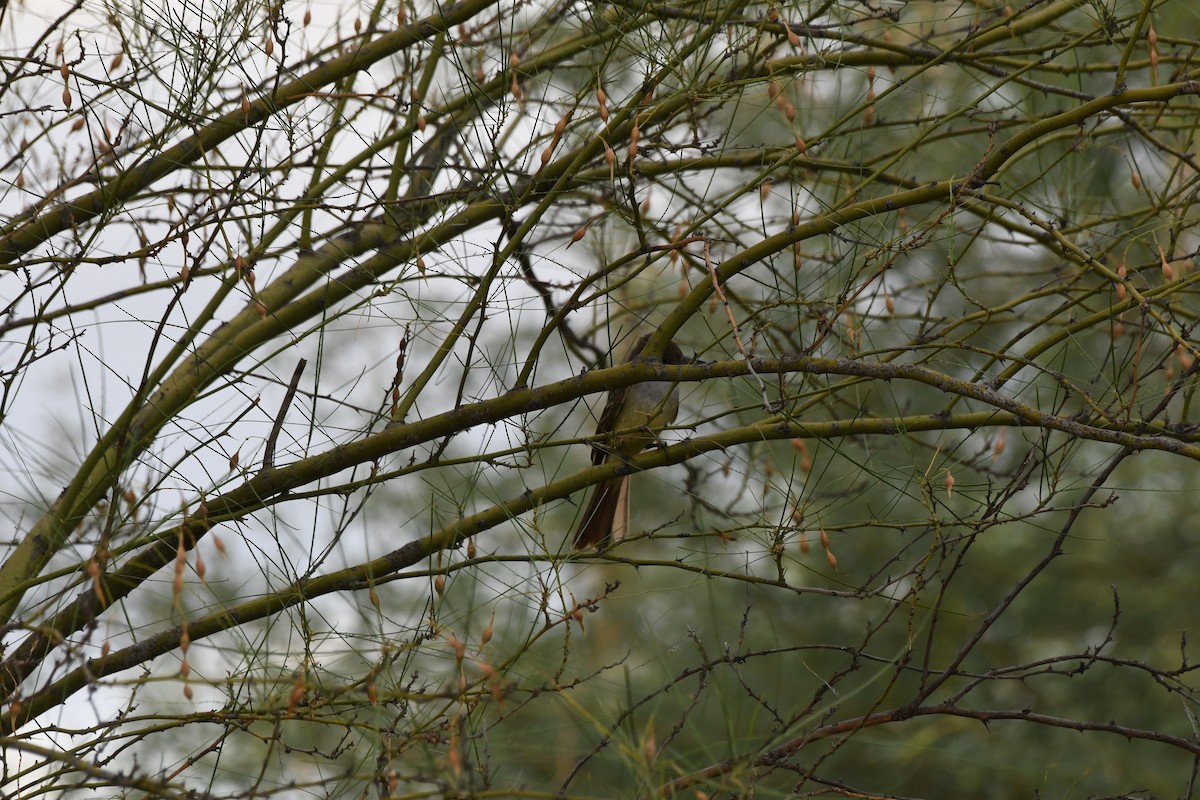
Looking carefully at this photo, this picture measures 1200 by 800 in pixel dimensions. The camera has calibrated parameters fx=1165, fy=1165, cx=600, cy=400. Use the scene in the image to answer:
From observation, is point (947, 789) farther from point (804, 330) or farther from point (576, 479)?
point (576, 479)

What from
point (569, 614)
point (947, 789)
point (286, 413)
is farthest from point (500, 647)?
point (947, 789)

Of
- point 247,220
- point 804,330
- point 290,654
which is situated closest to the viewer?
point 290,654

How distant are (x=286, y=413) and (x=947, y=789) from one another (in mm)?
7447

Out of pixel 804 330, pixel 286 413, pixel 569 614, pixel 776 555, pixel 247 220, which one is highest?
pixel 804 330

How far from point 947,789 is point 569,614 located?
7.66 meters

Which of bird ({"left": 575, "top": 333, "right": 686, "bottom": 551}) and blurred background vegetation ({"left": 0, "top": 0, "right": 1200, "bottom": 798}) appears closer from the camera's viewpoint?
blurred background vegetation ({"left": 0, "top": 0, "right": 1200, "bottom": 798})

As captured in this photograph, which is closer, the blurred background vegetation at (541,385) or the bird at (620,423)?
the blurred background vegetation at (541,385)

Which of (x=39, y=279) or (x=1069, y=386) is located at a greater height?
(x=39, y=279)

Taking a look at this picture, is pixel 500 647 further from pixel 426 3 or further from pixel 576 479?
pixel 426 3

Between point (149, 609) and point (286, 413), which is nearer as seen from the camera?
point (286, 413)

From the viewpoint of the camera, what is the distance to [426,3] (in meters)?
3.52

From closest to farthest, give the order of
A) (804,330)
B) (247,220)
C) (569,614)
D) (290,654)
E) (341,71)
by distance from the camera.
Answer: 1. (569,614)
2. (290,654)
3. (247,220)
4. (341,71)
5. (804,330)

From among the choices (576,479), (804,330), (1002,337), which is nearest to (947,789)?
(1002,337)

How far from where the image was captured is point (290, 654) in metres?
2.29
